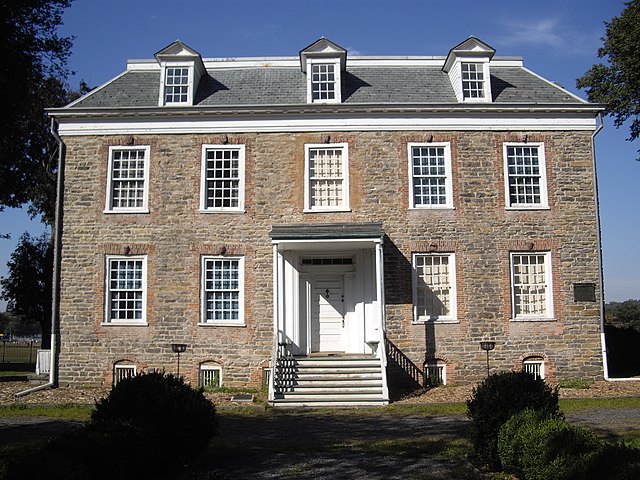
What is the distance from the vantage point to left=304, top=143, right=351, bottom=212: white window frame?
61.7ft

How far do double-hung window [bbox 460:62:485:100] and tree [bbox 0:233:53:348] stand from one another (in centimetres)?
2229

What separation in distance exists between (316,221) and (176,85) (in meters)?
5.97

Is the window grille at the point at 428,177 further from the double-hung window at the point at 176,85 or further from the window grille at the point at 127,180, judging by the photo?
the window grille at the point at 127,180

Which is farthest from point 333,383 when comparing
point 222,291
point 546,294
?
point 546,294

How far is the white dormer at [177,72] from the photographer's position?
1967 centimetres

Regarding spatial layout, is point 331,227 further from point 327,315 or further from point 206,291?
point 206,291

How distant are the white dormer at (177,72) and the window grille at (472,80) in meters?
8.12

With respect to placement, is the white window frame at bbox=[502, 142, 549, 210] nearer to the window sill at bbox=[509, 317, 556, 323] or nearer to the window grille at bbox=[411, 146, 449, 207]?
the window grille at bbox=[411, 146, 449, 207]

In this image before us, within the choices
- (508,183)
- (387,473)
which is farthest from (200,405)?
(508,183)

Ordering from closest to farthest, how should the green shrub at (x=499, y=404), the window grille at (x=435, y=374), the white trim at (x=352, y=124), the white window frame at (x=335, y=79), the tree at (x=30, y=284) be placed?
the green shrub at (x=499, y=404) < the window grille at (x=435, y=374) < the white trim at (x=352, y=124) < the white window frame at (x=335, y=79) < the tree at (x=30, y=284)

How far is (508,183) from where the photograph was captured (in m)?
19.0

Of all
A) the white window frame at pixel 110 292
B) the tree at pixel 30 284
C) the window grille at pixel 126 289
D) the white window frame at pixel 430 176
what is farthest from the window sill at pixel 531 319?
the tree at pixel 30 284

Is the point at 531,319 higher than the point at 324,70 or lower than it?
lower

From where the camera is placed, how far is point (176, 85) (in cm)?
1962
